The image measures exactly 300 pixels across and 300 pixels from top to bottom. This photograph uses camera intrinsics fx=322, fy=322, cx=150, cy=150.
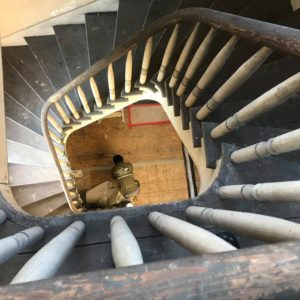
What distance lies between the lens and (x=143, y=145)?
587cm

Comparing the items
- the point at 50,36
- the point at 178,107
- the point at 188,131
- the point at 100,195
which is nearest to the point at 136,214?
the point at 188,131

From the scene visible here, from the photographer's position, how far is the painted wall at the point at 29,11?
285cm

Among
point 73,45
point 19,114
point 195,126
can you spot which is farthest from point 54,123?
point 195,126

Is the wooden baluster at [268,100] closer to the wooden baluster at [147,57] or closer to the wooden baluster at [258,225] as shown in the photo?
the wooden baluster at [258,225]

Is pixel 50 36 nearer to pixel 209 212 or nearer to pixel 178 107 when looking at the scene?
pixel 178 107

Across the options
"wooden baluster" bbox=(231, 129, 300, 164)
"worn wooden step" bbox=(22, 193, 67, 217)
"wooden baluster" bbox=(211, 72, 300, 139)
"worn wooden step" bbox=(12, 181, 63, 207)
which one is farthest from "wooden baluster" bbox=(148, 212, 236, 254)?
"worn wooden step" bbox=(22, 193, 67, 217)

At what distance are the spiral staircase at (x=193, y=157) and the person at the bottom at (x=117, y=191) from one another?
0.79 meters

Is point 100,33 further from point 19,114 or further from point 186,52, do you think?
point 186,52

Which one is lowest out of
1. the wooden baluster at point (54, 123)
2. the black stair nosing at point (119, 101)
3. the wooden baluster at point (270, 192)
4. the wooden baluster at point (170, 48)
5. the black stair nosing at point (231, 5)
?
the wooden baluster at point (270, 192)

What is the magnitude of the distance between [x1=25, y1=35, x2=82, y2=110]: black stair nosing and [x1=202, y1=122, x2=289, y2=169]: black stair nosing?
5.81 feet

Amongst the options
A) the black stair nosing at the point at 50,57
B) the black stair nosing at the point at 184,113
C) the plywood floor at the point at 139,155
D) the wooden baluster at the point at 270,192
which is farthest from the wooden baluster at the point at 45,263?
the plywood floor at the point at 139,155

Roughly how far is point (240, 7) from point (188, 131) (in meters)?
1.08

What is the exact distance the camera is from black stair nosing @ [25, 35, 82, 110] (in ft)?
10.2

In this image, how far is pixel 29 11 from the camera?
2.94 m
